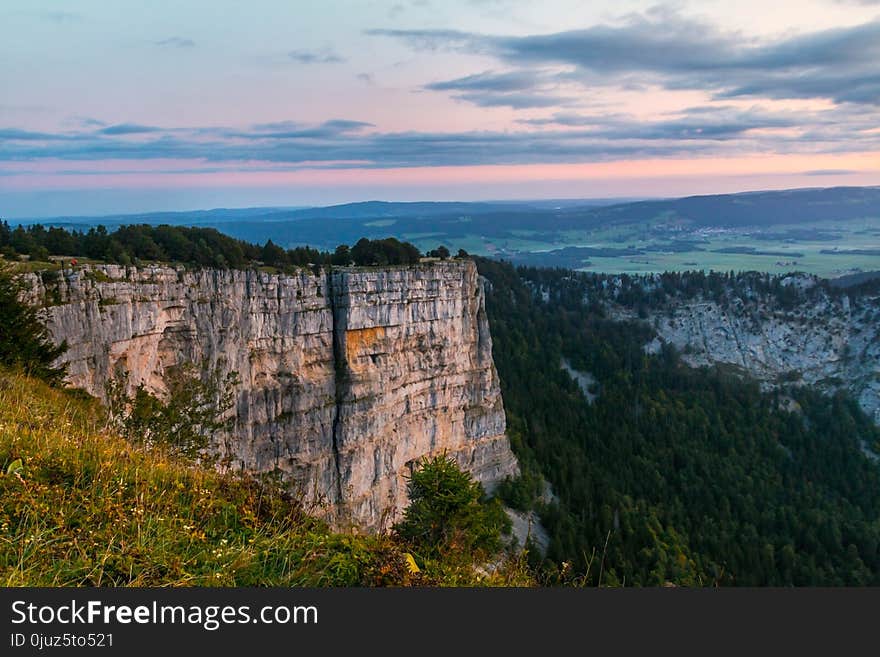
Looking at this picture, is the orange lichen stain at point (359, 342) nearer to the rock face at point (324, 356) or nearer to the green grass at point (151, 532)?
the rock face at point (324, 356)

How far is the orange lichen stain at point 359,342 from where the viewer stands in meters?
34.5

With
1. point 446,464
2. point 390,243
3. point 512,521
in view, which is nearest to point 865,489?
point 512,521

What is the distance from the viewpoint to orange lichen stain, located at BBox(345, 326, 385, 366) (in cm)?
3450

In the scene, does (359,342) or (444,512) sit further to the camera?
(359,342)

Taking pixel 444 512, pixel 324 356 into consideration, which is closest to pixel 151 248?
pixel 324 356

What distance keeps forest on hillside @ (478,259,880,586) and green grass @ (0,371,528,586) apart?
26.1 metres

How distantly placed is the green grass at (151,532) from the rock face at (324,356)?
1555cm

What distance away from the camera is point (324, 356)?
112 feet

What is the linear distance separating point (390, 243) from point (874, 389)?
7957cm

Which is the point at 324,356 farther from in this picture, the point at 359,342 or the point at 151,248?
the point at 151,248

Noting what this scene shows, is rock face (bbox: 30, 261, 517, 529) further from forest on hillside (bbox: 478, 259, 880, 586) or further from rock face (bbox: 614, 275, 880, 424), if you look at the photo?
rock face (bbox: 614, 275, 880, 424)

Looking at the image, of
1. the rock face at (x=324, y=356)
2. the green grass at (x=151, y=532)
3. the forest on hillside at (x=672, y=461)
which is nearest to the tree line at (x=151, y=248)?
the rock face at (x=324, y=356)

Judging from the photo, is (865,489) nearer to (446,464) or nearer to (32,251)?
(446,464)

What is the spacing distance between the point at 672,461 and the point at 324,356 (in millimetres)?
39053
